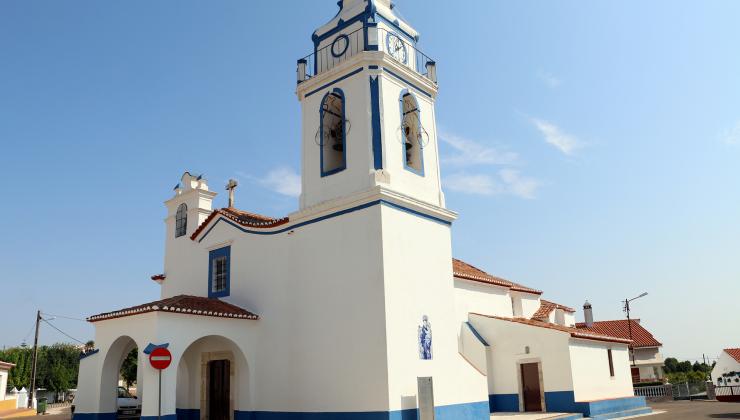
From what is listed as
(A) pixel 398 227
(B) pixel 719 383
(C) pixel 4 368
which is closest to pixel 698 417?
(B) pixel 719 383

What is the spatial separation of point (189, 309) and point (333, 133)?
6.23 m

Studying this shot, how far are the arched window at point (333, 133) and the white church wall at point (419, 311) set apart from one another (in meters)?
2.64

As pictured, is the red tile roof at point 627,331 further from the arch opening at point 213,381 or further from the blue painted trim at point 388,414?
the arch opening at point 213,381

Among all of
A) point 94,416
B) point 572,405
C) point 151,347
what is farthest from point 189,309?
point 572,405

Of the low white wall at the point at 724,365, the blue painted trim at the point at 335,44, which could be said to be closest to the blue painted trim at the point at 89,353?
the blue painted trim at the point at 335,44

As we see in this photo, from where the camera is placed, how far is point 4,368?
124 feet

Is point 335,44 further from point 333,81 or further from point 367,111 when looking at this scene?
point 367,111

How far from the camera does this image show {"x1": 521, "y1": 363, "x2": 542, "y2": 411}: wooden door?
19031 millimetres

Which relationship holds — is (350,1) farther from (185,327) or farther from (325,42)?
(185,327)

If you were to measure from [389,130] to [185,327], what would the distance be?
7.23 m

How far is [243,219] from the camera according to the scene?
17.9 m

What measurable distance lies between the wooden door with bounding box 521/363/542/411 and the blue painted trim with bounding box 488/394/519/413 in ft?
1.06

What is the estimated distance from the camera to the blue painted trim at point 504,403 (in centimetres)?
1928

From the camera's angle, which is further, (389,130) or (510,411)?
(510,411)
